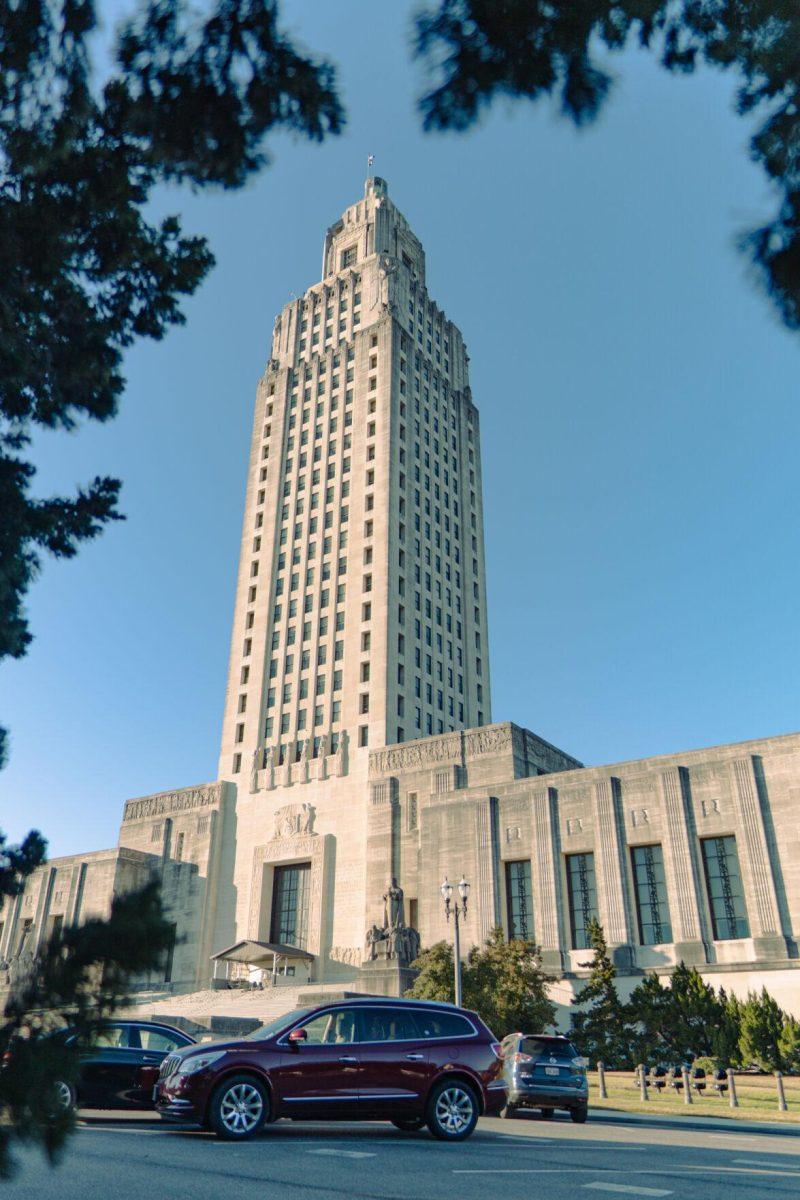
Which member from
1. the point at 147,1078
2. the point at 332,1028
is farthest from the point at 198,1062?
the point at 147,1078

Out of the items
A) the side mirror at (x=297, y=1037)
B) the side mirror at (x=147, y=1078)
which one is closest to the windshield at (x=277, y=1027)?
A: the side mirror at (x=297, y=1037)

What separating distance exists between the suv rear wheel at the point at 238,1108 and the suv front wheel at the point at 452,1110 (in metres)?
2.21

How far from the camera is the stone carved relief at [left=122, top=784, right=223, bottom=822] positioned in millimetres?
60031

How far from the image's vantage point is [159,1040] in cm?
1555

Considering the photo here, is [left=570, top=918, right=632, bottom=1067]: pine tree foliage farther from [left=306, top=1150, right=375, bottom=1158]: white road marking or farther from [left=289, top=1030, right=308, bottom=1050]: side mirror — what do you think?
A: [left=306, top=1150, right=375, bottom=1158]: white road marking

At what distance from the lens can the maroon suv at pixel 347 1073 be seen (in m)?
11.4

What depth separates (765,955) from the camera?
3628cm

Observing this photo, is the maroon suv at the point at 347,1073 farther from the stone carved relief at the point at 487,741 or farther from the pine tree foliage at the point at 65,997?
the stone carved relief at the point at 487,741

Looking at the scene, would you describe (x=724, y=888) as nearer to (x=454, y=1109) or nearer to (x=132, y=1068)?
(x=454, y=1109)

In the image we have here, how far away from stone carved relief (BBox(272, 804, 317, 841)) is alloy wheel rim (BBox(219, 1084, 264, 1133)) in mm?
43923

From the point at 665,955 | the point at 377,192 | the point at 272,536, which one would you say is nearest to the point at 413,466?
the point at 272,536

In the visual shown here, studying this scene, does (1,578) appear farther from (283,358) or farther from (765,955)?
(283,358)

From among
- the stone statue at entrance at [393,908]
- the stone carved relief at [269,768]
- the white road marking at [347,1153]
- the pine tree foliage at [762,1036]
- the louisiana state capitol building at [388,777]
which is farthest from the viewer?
the stone carved relief at [269,768]

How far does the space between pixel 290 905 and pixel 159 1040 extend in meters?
40.7
